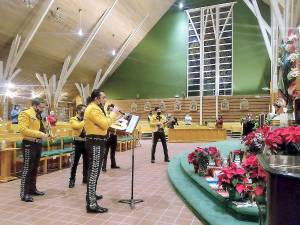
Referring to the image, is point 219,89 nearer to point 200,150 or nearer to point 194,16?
point 194,16

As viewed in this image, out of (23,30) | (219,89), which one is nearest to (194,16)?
(219,89)

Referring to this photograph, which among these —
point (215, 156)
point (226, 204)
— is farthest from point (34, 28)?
point (226, 204)

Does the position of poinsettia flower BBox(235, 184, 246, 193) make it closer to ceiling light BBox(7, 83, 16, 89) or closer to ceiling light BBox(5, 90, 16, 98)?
ceiling light BBox(7, 83, 16, 89)

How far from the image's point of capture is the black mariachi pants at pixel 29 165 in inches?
158

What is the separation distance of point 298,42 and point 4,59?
13.5 meters

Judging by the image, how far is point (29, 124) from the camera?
4.12 m

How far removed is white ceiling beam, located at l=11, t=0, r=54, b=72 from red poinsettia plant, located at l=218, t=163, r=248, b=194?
11547mm

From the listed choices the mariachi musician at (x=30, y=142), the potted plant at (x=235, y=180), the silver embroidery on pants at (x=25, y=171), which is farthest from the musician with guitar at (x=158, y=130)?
the potted plant at (x=235, y=180)

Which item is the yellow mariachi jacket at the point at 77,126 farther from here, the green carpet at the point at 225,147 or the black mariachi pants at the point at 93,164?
the green carpet at the point at 225,147

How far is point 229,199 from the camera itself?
3320mm

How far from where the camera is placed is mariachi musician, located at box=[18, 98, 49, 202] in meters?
4.01

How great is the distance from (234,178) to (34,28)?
12476 mm

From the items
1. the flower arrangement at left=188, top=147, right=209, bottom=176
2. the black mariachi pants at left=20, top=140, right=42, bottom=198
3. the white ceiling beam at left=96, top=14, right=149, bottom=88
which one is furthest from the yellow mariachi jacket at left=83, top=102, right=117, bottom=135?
the white ceiling beam at left=96, top=14, right=149, bottom=88

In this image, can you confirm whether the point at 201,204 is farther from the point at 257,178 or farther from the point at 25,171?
the point at 25,171
